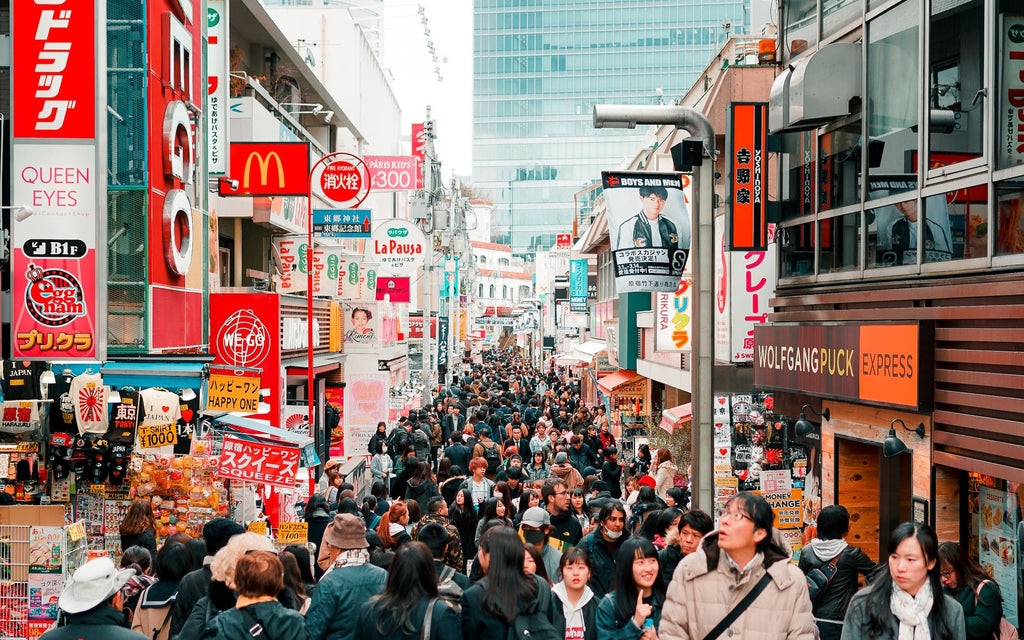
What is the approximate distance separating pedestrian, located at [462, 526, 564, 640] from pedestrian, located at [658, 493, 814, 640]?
89 centimetres

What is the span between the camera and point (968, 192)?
9.12 m

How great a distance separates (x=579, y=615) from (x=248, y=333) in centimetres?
1149

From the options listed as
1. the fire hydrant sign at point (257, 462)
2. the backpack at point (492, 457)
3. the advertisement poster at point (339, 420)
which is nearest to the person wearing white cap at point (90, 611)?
the fire hydrant sign at point (257, 462)

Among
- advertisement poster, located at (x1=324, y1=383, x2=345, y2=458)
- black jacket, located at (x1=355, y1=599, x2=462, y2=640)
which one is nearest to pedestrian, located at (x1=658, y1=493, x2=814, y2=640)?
black jacket, located at (x1=355, y1=599, x2=462, y2=640)

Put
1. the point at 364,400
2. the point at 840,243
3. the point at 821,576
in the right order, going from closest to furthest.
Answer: the point at 821,576 < the point at 840,243 < the point at 364,400

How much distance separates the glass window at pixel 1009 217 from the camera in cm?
835

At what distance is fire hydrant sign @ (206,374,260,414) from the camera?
14602 millimetres

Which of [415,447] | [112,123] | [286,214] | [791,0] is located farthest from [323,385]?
[791,0]

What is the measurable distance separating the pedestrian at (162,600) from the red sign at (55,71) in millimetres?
5609

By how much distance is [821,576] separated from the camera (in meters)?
7.52

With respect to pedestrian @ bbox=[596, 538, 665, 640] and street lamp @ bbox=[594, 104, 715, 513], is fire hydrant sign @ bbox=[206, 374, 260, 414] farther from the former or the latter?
pedestrian @ bbox=[596, 538, 665, 640]

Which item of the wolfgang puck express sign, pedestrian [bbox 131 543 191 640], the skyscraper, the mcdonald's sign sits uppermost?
the skyscraper

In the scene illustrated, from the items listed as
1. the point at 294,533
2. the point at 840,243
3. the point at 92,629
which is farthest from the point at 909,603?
the point at 294,533

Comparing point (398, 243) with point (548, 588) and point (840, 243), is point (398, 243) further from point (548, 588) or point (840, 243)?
point (548, 588)
